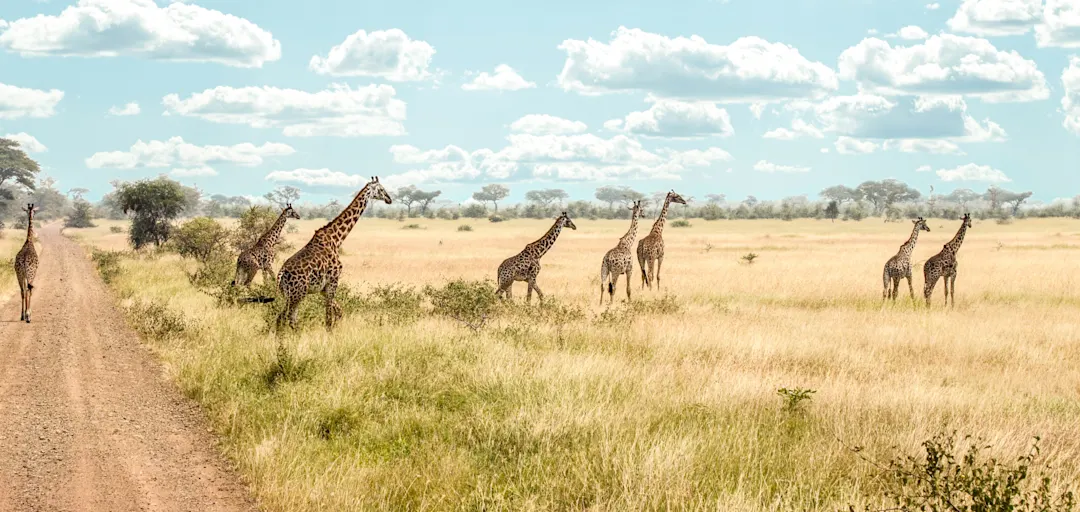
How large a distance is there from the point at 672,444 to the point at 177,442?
192 inches

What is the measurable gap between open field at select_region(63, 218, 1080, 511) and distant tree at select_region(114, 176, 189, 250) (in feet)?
87.4

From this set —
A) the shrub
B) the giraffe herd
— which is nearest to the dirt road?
the giraffe herd

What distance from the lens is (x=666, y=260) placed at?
37.7 metres

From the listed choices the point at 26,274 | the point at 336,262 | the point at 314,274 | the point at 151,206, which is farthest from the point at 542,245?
the point at 151,206

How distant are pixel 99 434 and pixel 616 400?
5.41 m

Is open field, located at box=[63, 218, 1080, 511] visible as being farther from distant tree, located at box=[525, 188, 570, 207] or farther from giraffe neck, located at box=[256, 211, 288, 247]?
distant tree, located at box=[525, 188, 570, 207]

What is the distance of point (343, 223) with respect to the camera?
14859 millimetres

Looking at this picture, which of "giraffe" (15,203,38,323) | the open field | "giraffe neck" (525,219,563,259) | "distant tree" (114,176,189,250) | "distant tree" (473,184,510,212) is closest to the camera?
the open field

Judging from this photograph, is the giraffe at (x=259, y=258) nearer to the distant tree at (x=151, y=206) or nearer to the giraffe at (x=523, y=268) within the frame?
the giraffe at (x=523, y=268)

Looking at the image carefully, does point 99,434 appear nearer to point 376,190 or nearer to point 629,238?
point 376,190

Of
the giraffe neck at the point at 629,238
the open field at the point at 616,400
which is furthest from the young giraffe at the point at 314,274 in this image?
the giraffe neck at the point at 629,238

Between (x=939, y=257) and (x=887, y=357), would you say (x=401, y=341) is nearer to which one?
(x=887, y=357)

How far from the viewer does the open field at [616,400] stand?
6855 mm

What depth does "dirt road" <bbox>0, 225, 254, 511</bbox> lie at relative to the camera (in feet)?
22.8
